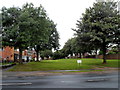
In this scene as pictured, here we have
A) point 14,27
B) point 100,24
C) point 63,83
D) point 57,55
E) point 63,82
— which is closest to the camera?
point 63,83

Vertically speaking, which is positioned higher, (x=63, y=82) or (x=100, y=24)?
(x=100, y=24)

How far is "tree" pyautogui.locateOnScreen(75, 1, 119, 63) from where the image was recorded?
2683 cm

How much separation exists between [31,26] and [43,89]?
682 inches

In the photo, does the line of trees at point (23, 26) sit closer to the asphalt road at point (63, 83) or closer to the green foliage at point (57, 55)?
the asphalt road at point (63, 83)

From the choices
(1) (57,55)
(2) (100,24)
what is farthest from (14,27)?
(1) (57,55)

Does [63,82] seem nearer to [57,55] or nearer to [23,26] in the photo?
[23,26]

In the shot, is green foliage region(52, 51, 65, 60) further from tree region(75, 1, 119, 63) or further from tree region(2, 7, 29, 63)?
tree region(2, 7, 29, 63)

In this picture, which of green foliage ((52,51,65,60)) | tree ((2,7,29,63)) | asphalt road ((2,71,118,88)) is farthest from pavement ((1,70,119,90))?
green foliage ((52,51,65,60))

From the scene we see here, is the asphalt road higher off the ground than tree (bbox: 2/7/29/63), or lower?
lower

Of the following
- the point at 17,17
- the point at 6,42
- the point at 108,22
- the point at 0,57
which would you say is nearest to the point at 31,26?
the point at 17,17

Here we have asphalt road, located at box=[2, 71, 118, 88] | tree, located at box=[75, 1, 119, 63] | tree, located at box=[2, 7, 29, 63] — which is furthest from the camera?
tree, located at box=[75, 1, 119, 63]

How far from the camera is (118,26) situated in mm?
27188

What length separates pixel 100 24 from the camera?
27.3 metres

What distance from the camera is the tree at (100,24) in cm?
2683
